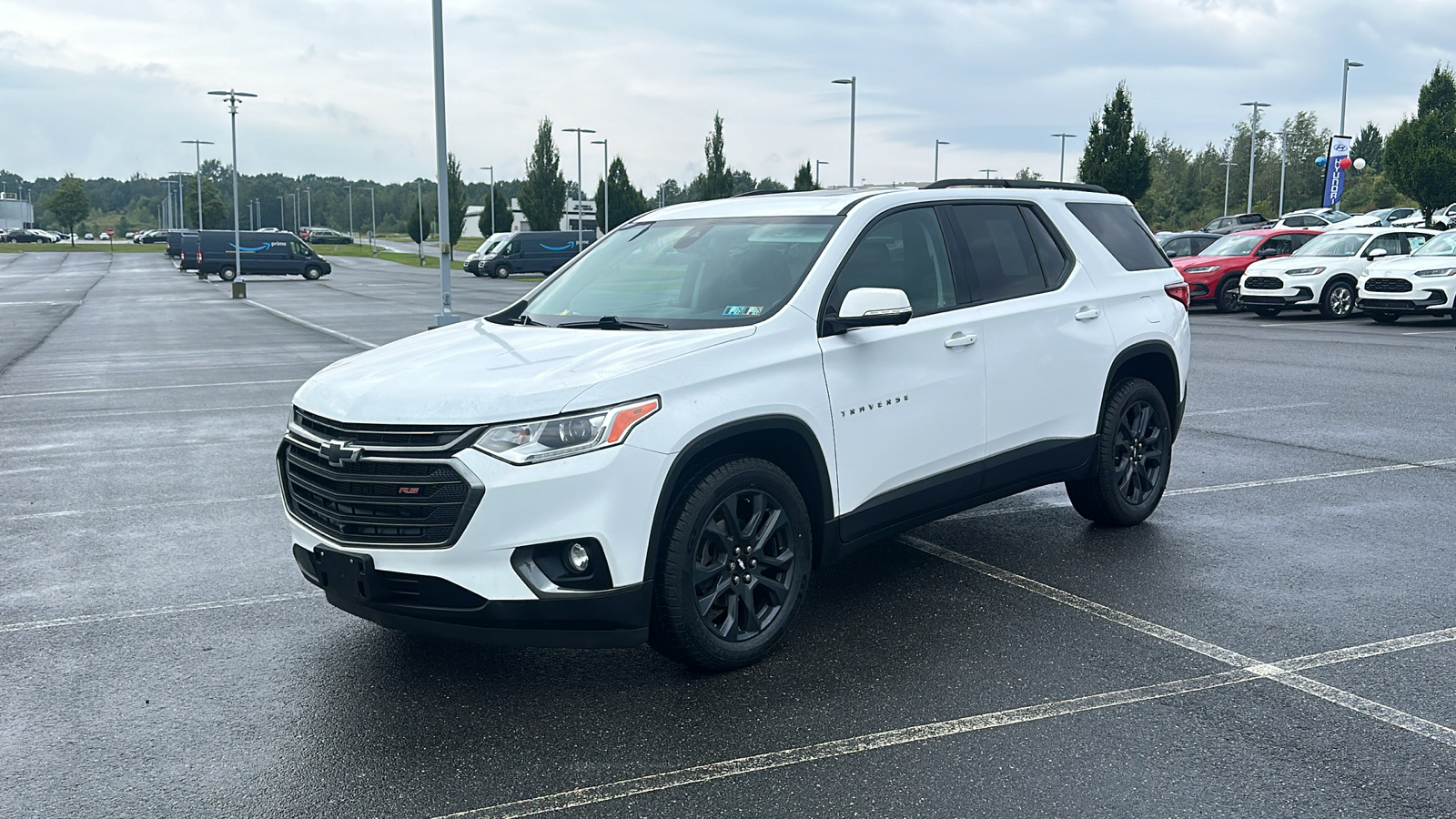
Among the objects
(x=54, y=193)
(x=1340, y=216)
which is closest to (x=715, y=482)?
(x=1340, y=216)

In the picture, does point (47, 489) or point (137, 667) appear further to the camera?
point (47, 489)

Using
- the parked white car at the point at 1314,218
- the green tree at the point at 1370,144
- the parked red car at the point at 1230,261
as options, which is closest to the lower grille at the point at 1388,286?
the parked red car at the point at 1230,261

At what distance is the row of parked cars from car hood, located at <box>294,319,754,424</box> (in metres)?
19.0

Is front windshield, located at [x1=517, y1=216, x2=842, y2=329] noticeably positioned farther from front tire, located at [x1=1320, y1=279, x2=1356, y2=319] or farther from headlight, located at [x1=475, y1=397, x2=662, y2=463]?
front tire, located at [x1=1320, y1=279, x2=1356, y2=319]

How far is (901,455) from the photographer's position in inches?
205

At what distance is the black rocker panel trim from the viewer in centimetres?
505

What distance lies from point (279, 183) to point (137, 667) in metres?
192

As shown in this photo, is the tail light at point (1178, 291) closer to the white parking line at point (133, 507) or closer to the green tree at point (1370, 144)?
the white parking line at point (133, 507)

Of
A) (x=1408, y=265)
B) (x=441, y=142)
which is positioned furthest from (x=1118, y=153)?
(x=441, y=142)

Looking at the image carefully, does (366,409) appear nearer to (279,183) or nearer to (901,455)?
(901,455)

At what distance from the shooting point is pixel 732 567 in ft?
15.1

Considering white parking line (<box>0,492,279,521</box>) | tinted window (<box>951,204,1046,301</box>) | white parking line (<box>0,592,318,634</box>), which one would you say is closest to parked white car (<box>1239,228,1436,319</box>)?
tinted window (<box>951,204,1046,301</box>)

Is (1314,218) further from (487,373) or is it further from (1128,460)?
(487,373)

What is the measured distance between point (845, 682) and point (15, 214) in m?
189
